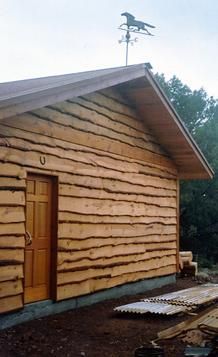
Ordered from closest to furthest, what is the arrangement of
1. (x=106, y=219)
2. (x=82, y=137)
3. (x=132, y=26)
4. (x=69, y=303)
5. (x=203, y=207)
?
(x=69, y=303)
(x=82, y=137)
(x=106, y=219)
(x=132, y=26)
(x=203, y=207)

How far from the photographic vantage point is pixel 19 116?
26.9 feet

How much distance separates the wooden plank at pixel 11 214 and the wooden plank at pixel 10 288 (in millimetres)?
884

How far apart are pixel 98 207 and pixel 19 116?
113 inches

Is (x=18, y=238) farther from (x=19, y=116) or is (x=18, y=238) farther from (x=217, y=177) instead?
(x=217, y=177)

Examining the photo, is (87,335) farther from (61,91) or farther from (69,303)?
(61,91)

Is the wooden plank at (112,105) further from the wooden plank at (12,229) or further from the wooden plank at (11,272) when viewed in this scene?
the wooden plank at (11,272)

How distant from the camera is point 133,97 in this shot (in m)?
11.7

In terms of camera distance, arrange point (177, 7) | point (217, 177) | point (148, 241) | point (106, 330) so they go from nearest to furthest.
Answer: point (106, 330) < point (148, 241) < point (177, 7) < point (217, 177)

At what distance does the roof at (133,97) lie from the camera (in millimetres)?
7730

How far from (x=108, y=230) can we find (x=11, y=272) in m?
3.20

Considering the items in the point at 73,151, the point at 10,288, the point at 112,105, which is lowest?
the point at 10,288

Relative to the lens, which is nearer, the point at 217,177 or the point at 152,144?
the point at 152,144

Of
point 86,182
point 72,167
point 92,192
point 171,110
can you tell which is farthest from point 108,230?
point 171,110

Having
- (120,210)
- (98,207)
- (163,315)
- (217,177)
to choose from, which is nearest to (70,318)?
(163,315)
